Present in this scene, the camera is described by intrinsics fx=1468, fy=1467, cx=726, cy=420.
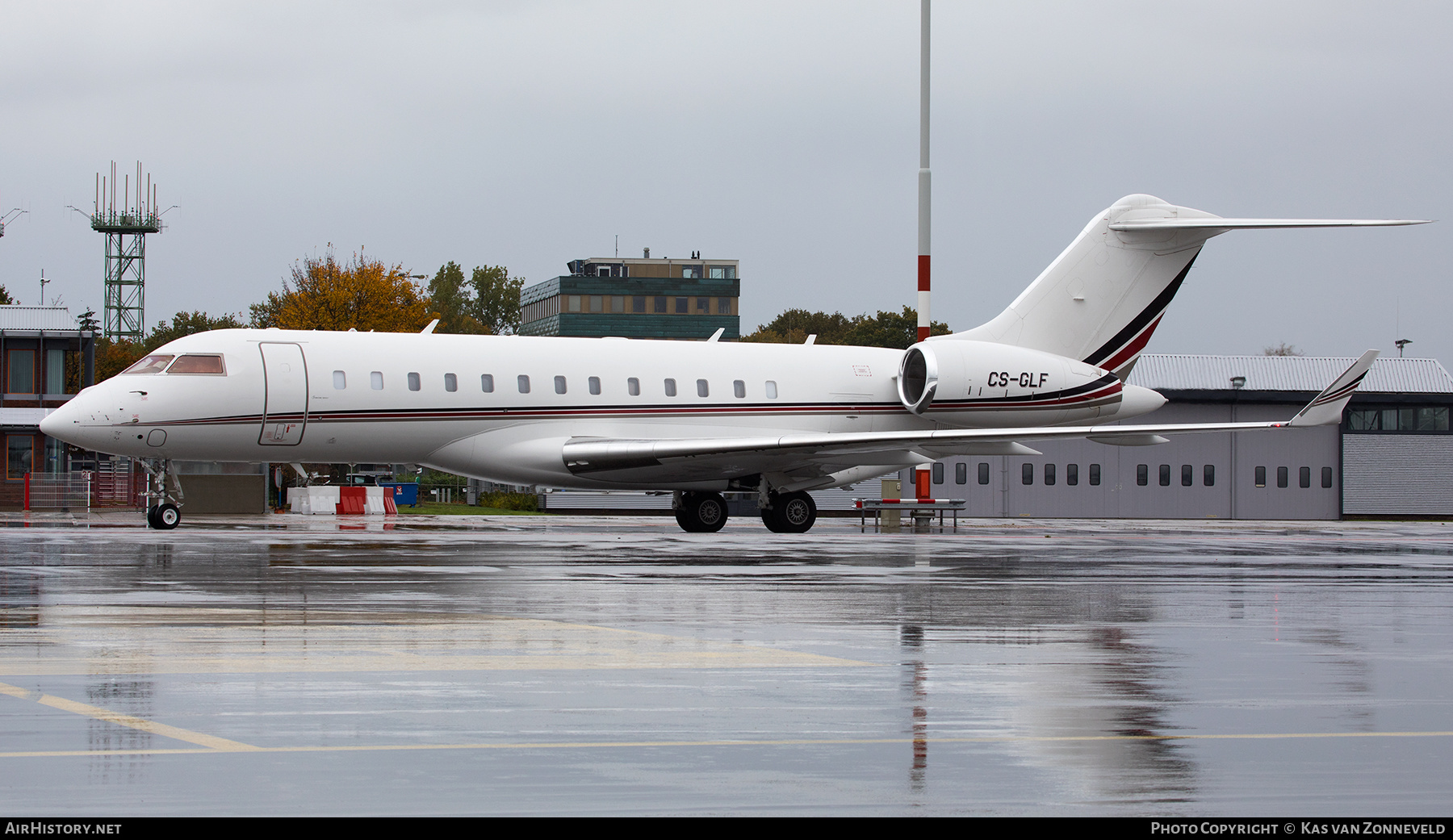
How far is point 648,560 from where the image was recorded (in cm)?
1833

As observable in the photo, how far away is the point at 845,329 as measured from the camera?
11956 centimetres

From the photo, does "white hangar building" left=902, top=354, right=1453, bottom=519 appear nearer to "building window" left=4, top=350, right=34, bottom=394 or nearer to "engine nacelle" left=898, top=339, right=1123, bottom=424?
"engine nacelle" left=898, top=339, right=1123, bottom=424

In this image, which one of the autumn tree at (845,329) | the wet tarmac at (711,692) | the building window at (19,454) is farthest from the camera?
the autumn tree at (845,329)

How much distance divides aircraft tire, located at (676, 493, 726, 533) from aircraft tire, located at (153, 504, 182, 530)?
9.18 meters

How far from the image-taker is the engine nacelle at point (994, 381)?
28.1 metres

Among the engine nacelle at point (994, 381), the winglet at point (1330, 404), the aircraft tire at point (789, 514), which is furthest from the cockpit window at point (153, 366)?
the winglet at point (1330, 404)

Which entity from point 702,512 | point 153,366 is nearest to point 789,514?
point 702,512

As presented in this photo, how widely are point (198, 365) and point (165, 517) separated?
104 inches

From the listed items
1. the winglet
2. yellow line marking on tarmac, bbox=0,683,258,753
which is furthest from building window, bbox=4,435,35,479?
yellow line marking on tarmac, bbox=0,683,258,753

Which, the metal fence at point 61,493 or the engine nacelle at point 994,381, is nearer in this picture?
the engine nacelle at point 994,381

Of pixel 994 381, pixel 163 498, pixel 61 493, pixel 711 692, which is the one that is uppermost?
pixel 994 381

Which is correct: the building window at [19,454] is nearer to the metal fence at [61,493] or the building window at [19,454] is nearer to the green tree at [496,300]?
the metal fence at [61,493]

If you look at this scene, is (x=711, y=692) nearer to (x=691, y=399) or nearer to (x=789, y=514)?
(x=691, y=399)

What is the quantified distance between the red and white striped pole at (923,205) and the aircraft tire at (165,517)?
15.3 meters
